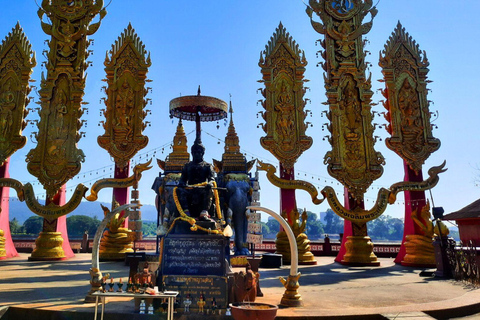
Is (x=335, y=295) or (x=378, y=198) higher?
(x=378, y=198)

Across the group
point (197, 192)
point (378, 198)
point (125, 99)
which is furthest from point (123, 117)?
point (378, 198)

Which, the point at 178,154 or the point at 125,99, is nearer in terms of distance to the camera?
the point at 125,99

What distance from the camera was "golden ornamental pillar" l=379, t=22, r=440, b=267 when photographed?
1481 centimetres

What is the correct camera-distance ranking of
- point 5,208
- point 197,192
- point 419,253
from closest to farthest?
1. point 197,192
2. point 419,253
3. point 5,208

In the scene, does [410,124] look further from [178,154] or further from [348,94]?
[178,154]

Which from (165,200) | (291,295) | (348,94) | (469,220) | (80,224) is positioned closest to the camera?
(291,295)

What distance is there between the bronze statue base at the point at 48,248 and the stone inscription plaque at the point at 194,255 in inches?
454

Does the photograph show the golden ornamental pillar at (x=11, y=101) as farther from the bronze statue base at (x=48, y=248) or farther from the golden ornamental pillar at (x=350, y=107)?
the golden ornamental pillar at (x=350, y=107)

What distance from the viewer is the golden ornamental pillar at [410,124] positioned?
14.8m

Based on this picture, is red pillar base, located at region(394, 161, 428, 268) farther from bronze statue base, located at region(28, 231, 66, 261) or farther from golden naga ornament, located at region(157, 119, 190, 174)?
bronze statue base, located at region(28, 231, 66, 261)

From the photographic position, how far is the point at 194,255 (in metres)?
6.28

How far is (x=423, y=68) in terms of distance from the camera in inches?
672

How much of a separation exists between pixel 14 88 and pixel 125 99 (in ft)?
17.7

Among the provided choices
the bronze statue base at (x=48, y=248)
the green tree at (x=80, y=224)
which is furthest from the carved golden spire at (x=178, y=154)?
the green tree at (x=80, y=224)
